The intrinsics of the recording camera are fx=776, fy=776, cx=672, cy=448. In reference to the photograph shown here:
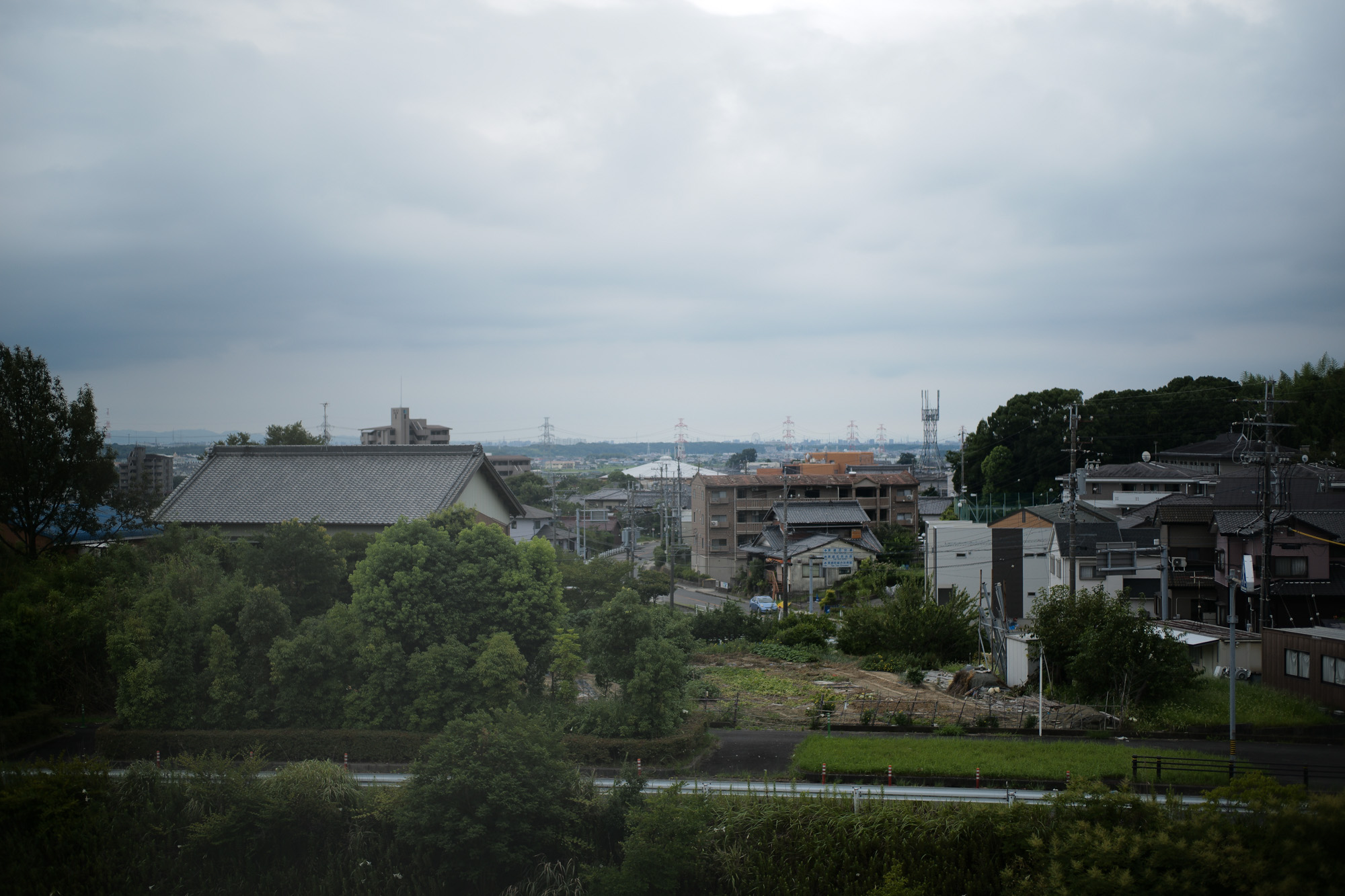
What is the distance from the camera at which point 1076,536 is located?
16719 mm

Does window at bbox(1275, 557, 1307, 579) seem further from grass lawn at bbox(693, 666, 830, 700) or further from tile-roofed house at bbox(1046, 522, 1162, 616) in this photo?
grass lawn at bbox(693, 666, 830, 700)

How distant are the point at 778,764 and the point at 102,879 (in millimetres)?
6908

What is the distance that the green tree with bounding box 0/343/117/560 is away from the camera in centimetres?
1225

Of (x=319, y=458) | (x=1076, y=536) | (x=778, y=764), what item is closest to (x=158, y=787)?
(x=778, y=764)

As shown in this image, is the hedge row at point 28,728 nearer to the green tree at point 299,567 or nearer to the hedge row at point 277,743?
the hedge row at point 277,743

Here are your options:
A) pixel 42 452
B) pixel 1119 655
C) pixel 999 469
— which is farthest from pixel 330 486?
pixel 999 469

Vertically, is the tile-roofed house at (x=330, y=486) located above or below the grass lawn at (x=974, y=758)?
above

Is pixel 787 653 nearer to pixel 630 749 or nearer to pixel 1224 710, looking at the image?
pixel 630 749

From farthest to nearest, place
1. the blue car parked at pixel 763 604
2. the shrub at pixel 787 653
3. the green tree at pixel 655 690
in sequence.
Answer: the blue car parked at pixel 763 604, the shrub at pixel 787 653, the green tree at pixel 655 690

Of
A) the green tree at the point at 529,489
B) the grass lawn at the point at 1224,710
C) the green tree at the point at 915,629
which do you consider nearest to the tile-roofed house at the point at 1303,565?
the green tree at the point at 915,629

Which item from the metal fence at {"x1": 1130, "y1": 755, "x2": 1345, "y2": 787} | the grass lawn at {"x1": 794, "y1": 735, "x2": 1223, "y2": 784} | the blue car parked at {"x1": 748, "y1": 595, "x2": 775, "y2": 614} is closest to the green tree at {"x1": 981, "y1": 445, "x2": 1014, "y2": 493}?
the blue car parked at {"x1": 748, "y1": 595, "x2": 775, "y2": 614}

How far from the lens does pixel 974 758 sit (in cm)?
859

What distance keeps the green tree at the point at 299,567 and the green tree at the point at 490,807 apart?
367 centimetres

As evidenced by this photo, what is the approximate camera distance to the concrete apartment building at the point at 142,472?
14141mm
